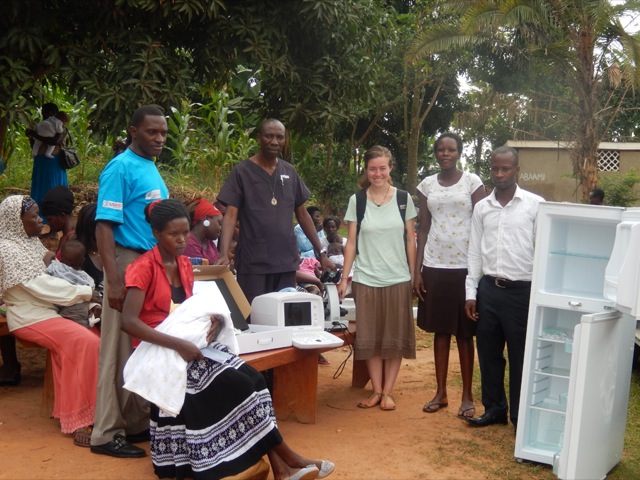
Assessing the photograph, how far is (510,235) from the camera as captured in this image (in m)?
5.47

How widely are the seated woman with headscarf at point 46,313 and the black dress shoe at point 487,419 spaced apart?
2586 millimetres

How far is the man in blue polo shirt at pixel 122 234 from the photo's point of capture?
15.9 feet

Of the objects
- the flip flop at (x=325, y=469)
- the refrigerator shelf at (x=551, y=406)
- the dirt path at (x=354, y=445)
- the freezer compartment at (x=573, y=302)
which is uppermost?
→ the freezer compartment at (x=573, y=302)

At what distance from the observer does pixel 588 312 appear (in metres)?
4.95

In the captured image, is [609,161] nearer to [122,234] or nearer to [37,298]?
[37,298]

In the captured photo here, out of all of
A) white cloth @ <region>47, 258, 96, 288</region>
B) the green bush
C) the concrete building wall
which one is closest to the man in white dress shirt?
white cloth @ <region>47, 258, 96, 288</region>

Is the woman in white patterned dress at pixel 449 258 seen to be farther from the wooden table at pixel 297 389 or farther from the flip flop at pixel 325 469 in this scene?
the flip flop at pixel 325 469

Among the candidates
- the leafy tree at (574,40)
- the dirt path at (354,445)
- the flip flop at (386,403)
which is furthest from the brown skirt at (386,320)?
the leafy tree at (574,40)

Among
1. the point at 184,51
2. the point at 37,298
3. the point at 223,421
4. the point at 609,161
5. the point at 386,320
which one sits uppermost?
the point at 184,51

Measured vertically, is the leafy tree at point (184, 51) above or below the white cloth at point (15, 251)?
above

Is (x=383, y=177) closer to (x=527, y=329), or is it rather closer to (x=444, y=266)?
(x=444, y=266)

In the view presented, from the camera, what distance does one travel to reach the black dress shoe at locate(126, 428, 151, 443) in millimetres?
5180

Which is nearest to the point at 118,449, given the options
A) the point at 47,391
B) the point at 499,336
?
the point at 47,391

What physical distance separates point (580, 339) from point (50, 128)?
5865 millimetres
